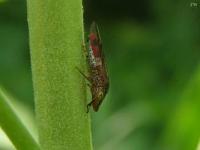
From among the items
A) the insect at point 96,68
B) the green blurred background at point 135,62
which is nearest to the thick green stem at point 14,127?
the insect at point 96,68

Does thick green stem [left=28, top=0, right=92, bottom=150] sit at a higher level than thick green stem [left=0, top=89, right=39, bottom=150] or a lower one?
higher

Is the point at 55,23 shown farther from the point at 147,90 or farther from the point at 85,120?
the point at 147,90

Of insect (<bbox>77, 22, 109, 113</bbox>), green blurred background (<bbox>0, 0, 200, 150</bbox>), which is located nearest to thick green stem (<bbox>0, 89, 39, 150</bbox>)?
insect (<bbox>77, 22, 109, 113</bbox>)

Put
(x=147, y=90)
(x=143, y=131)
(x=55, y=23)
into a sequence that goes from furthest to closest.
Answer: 1. (x=147, y=90)
2. (x=143, y=131)
3. (x=55, y=23)

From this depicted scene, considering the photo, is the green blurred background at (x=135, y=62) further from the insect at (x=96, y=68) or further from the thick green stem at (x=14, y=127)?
the thick green stem at (x=14, y=127)

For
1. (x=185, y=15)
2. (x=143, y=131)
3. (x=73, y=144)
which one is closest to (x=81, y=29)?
(x=73, y=144)

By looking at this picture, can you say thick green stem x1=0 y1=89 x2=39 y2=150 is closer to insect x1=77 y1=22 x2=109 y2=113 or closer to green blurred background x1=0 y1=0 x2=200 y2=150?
insect x1=77 y1=22 x2=109 y2=113
